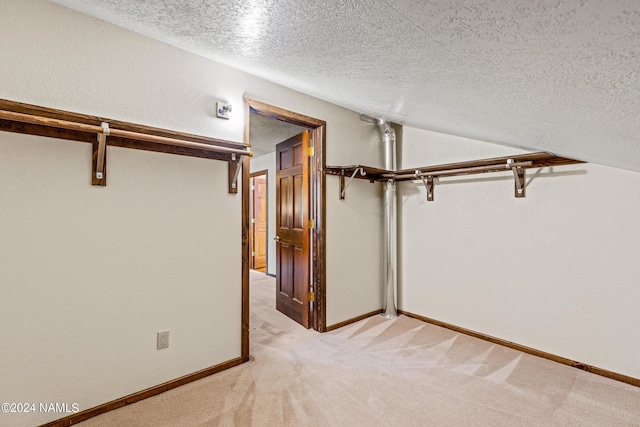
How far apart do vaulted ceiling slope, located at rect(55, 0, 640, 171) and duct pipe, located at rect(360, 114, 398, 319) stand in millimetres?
1399

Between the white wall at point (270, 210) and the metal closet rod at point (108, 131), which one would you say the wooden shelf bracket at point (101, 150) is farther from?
the white wall at point (270, 210)

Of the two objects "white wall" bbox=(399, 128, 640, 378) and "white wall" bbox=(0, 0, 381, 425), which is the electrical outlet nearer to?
"white wall" bbox=(0, 0, 381, 425)

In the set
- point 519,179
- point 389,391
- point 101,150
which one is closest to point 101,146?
point 101,150

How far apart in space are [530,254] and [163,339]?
9.54ft

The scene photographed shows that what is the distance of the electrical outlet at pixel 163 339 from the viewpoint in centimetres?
204

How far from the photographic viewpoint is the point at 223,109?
2.29 meters

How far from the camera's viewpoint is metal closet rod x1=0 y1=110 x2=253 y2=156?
1439 mm

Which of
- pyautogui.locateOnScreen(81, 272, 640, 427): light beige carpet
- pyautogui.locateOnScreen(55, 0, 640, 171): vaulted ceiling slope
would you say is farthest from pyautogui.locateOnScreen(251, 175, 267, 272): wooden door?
pyautogui.locateOnScreen(55, 0, 640, 171): vaulted ceiling slope

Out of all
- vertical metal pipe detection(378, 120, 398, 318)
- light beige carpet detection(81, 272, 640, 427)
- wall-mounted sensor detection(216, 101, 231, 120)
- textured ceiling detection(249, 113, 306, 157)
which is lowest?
light beige carpet detection(81, 272, 640, 427)

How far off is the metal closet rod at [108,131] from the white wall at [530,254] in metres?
2.13

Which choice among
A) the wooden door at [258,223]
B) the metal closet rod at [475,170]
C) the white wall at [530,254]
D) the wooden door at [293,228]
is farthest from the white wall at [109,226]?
the wooden door at [258,223]

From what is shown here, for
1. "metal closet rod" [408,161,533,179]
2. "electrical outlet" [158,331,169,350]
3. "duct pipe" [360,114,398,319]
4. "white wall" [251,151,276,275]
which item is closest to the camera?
"electrical outlet" [158,331,169,350]

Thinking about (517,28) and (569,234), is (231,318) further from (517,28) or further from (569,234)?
(569,234)

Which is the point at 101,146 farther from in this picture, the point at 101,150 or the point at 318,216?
the point at 318,216
